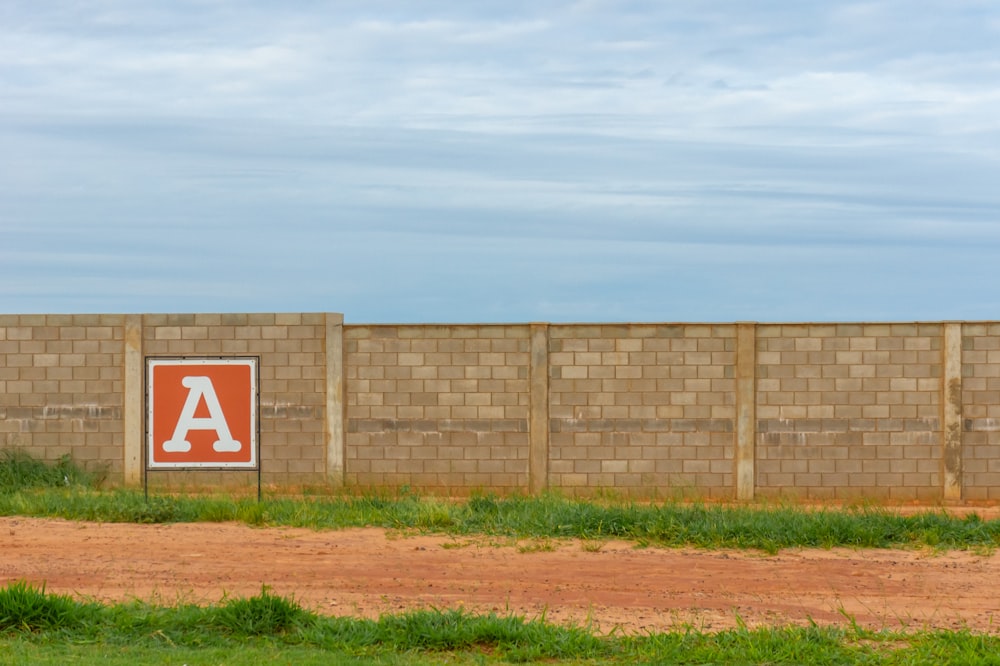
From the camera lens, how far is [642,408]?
18406mm

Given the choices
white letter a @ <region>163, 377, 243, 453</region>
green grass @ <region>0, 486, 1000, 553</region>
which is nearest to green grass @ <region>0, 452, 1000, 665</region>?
green grass @ <region>0, 486, 1000, 553</region>

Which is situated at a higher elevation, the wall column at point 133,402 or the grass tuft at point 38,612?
the wall column at point 133,402

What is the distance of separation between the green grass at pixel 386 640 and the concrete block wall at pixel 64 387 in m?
10.6

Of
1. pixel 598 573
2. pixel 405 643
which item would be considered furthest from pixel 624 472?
pixel 405 643

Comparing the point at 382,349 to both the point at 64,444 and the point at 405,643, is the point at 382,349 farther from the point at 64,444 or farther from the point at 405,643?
the point at 405,643

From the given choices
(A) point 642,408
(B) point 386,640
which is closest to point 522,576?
(B) point 386,640

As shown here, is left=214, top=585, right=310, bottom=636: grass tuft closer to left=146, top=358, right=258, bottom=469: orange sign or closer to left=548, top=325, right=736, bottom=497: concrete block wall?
left=146, top=358, right=258, bottom=469: orange sign

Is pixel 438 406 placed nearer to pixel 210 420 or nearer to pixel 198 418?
pixel 210 420

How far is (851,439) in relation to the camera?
1847 centimetres

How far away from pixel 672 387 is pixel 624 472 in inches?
62.5

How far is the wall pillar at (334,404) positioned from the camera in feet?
61.7

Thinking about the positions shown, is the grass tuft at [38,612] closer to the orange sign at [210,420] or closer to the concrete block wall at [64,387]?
the orange sign at [210,420]

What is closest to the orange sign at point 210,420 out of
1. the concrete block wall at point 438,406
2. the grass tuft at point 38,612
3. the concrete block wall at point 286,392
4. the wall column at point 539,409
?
the concrete block wall at point 286,392

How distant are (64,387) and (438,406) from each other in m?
6.51
